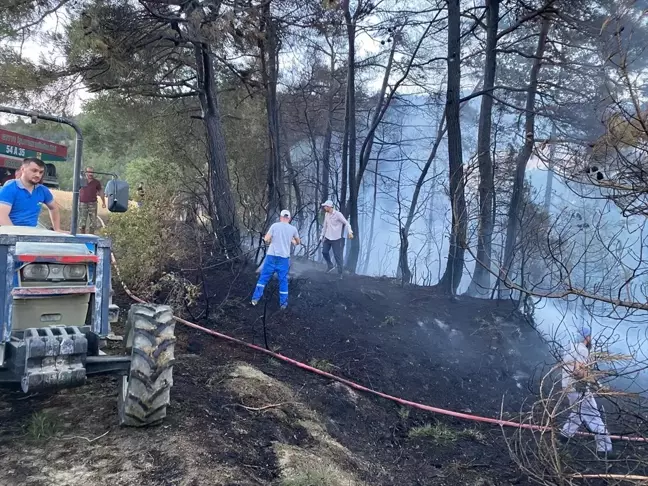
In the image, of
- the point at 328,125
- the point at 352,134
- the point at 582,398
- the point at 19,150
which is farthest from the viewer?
the point at 328,125

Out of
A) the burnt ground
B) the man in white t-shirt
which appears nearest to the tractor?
the burnt ground

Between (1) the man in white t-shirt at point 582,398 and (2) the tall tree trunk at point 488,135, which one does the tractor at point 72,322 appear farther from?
(2) the tall tree trunk at point 488,135

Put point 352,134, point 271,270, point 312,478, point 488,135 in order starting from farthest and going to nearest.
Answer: point 352,134 < point 488,135 < point 271,270 < point 312,478

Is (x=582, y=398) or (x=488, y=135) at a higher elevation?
(x=488, y=135)

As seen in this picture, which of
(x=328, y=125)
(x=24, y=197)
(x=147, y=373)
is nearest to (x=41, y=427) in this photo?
(x=147, y=373)

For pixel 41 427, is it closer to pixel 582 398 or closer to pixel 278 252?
pixel 582 398

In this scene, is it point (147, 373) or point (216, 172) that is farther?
point (216, 172)

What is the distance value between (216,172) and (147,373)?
7703 millimetres

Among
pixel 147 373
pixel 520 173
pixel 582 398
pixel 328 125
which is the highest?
pixel 328 125

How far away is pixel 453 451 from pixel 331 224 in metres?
6.39

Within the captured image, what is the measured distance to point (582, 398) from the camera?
3.93m

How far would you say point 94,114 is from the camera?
12539 millimetres

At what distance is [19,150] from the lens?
8055 millimetres

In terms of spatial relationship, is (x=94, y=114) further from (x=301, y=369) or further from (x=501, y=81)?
(x=501, y=81)
